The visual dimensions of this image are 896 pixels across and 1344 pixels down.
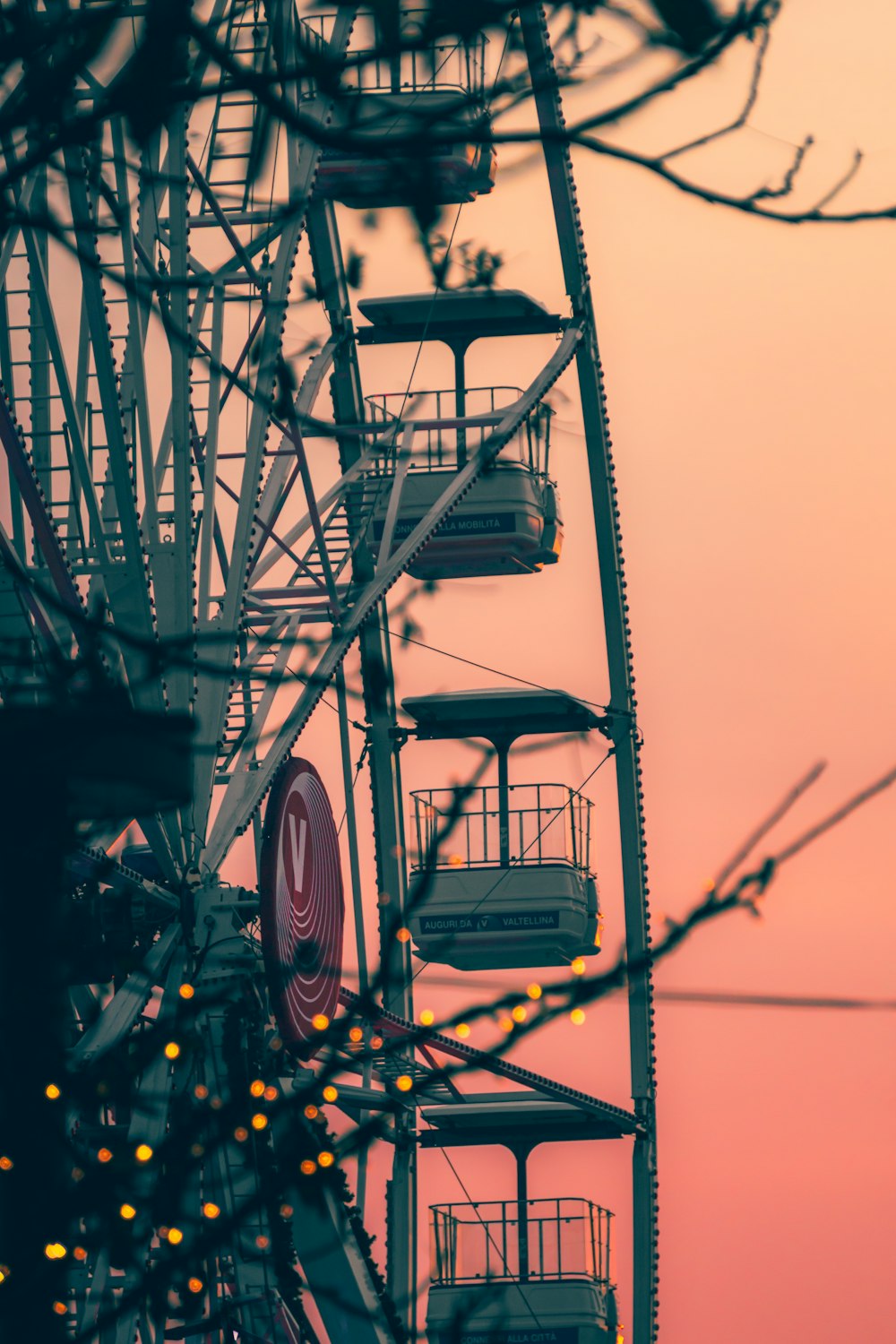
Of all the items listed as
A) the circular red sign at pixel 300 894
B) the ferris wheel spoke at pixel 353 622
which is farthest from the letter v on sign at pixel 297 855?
the ferris wheel spoke at pixel 353 622

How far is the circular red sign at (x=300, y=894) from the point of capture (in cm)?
1673

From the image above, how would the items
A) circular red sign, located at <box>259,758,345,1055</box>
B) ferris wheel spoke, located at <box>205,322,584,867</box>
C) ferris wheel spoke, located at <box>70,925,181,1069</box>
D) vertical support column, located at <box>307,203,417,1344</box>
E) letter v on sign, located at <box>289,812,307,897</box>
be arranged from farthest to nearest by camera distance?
vertical support column, located at <box>307,203,417,1344</box>
ferris wheel spoke, located at <box>205,322,584,867</box>
letter v on sign, located at <box>289,812,307,897</box>
circular red sign, located at <box>259,758,345,1055</box>
ferris wheel spoke, located at <box>70,925,181,1069</box>

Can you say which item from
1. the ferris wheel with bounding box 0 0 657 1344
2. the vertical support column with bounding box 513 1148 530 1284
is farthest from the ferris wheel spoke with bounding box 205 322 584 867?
the vertical support column with bounding box 513 1148 530 1284

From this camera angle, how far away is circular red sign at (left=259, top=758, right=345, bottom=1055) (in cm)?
1673

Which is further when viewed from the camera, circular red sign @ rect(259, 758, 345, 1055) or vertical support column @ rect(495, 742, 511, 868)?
vertical support column @ rect(495, 742, 511, 868)

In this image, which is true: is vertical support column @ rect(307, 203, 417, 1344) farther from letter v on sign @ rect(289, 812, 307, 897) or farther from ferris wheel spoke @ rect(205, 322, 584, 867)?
letter v on sign @ rect(289, 812, 307, 897)

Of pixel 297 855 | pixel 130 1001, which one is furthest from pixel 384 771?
pixel 130 1001

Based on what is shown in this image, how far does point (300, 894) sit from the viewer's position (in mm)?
17781

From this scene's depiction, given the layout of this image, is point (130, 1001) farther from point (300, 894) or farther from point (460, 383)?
point (460, 383)

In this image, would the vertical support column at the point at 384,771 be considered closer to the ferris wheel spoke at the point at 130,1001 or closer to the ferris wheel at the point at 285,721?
the ferris wheel at the point at 285,721

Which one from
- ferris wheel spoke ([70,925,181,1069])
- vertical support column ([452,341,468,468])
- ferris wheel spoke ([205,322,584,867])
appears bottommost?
ferris wheel spoke ([70,925,181,1069])

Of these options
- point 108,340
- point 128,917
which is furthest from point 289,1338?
point 108,340

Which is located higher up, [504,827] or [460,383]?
[460,383]

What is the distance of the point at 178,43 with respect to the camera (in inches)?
242
